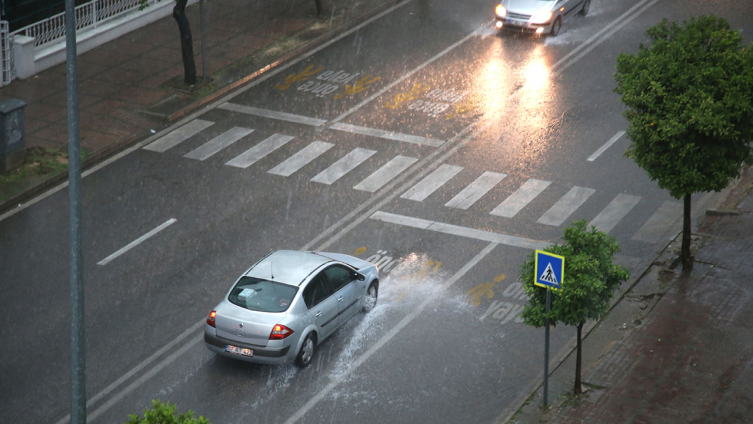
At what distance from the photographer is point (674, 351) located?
14.6 m

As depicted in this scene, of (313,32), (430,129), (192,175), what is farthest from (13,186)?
(313,32)

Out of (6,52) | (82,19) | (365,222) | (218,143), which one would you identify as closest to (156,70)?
(82,19)

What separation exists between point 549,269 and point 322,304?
151 inches

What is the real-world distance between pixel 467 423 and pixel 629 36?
17789mm

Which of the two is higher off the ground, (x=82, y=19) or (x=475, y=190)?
(x=82, y=19)

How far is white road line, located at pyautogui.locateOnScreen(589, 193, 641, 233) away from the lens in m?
18.5

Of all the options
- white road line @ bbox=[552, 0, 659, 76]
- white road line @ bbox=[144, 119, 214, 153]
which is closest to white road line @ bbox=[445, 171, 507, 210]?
white road line @ bbox=[552, 0, 659, 76]

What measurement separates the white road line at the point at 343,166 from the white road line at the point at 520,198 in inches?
141

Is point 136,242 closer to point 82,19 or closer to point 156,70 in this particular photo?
point 156,70

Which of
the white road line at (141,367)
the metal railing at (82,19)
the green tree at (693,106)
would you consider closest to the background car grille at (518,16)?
the metal railing at (82,19)

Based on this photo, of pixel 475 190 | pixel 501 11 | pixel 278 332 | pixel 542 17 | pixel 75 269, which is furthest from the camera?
pixel 501 11

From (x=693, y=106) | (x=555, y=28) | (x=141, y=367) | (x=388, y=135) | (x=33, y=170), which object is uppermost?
(x=693, y=106)

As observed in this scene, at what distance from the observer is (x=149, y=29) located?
28.5 meters

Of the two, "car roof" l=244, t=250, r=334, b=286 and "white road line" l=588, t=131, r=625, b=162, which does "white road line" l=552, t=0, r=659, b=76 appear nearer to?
"white road line" l=588, t=131, r=625, b=162
